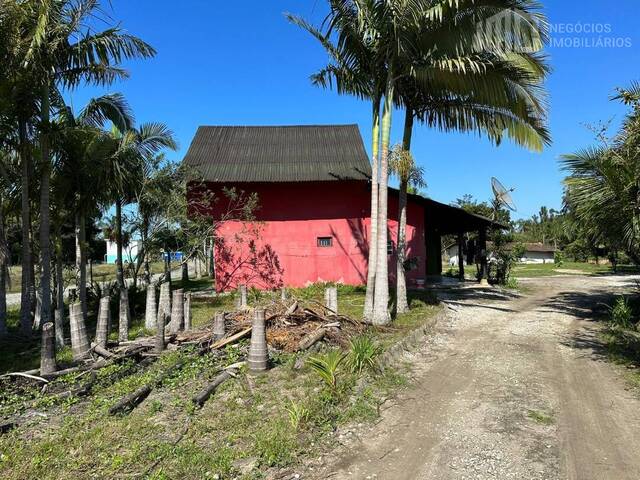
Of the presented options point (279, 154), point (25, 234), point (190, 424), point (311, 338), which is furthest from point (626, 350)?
point (279, 154)

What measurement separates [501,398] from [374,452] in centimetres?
233

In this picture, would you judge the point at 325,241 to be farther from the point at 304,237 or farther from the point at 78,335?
the point at 78,335

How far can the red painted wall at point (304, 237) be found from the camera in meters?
17.4

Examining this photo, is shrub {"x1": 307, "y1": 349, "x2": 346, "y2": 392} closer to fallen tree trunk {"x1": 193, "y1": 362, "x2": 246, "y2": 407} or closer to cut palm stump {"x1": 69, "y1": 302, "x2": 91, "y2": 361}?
fallen tree trunk {"x1": 193, "y1": 362, "x2": 246, "y2": 407}

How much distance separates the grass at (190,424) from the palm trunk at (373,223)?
10.5 ft

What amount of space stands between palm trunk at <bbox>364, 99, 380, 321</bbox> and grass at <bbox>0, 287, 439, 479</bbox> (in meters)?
3.21

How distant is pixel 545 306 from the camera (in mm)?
14242

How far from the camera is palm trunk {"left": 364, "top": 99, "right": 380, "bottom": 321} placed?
393 inches

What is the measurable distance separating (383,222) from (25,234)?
767cm

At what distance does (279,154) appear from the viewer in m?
18.5

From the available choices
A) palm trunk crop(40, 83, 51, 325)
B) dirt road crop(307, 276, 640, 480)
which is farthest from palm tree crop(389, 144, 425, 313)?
palm trunk crop(40, 83, 51, 325)

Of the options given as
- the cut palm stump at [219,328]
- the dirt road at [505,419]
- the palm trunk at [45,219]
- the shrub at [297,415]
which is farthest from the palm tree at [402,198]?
the palm trunk at [45,219]

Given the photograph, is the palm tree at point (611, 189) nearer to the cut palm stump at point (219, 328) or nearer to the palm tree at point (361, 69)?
the palm tree at point (361, 69)

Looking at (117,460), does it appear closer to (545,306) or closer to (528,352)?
(528,352)
